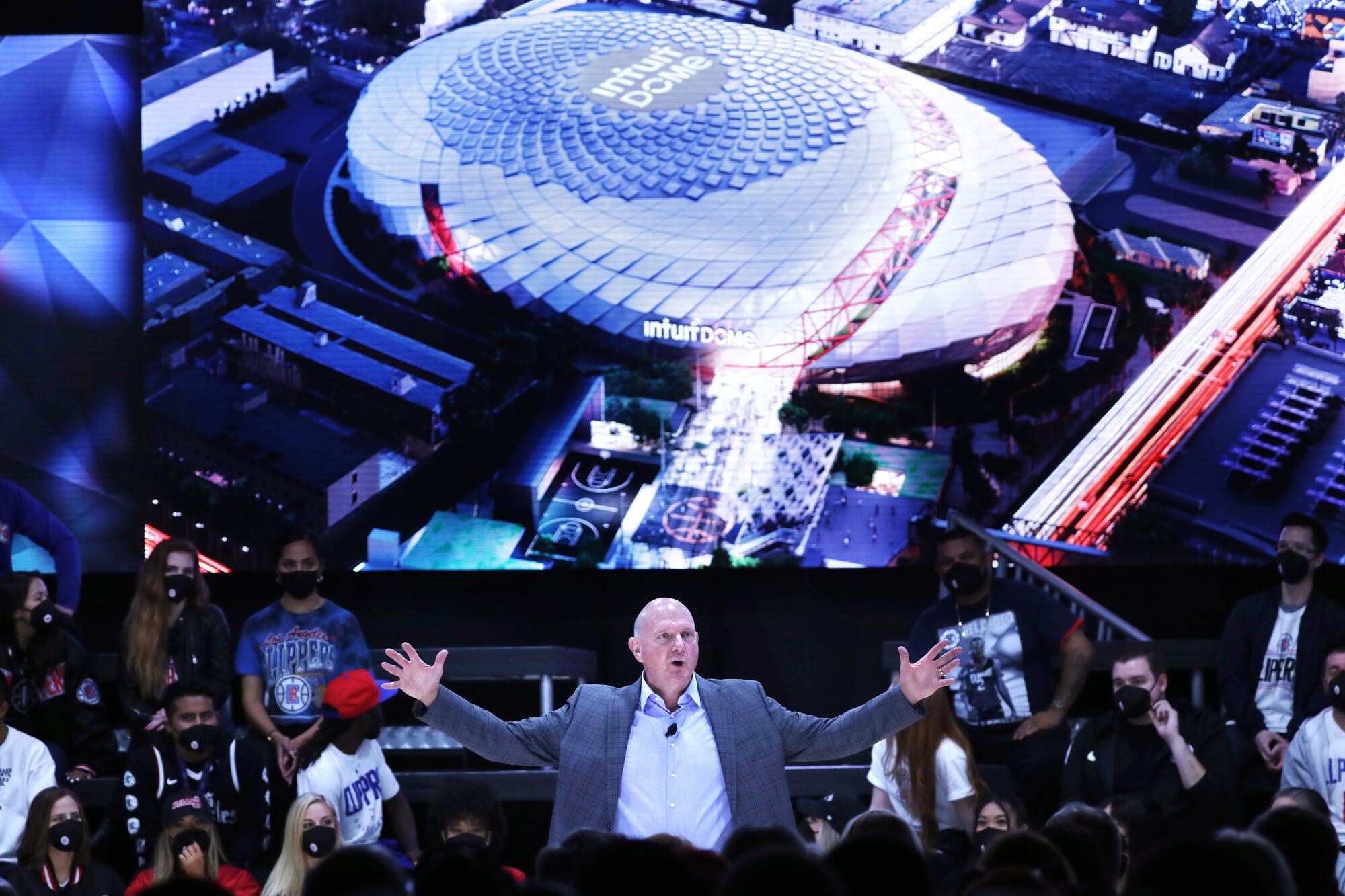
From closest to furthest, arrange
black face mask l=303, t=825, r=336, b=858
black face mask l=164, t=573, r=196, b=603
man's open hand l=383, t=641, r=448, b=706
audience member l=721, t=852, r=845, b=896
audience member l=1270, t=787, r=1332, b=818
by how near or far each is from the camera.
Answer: audience member l=721, t=852, r=845, b=896, man's open hand l=383, t=641, r=448, b=706, audience member l=1270, t=787, r=1332, b=818, black face mask l=303, t=825, r=336, b=858, black face mask l=164, t=573, r=196, b=603

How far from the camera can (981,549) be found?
5363 millimetres

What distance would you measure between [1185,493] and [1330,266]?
104cm

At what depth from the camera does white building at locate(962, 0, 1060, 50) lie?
6.81 metres

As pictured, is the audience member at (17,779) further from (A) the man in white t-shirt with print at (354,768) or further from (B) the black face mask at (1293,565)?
(B) the black face mask at (1293,565)

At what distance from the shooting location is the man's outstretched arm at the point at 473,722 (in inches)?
136

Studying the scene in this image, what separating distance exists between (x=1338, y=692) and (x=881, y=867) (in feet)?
9.45

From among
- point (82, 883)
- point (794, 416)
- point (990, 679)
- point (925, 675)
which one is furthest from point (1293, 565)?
point (82, 883)

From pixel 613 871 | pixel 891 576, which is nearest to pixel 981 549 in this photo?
pixel 891 576

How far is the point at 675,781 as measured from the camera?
11.9 ft

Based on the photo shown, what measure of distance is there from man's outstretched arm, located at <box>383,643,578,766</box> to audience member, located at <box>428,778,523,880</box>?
0.71 metres

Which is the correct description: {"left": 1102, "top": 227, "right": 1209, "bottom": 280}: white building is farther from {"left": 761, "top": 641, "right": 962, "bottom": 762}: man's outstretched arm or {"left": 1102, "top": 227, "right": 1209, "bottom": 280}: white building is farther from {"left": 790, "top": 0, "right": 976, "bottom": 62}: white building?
{"left": 761, "top": 641, "right": 962, "bottom": 762}: man's outstretched arm

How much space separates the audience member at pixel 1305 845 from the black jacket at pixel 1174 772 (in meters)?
1.98

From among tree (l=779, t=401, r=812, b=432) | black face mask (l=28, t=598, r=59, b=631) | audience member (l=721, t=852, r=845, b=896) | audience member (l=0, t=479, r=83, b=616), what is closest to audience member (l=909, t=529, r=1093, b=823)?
tree (l=779, t=401, r=812, b=432)

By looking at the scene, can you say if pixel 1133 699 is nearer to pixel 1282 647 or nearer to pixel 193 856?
pixel 1282 647
